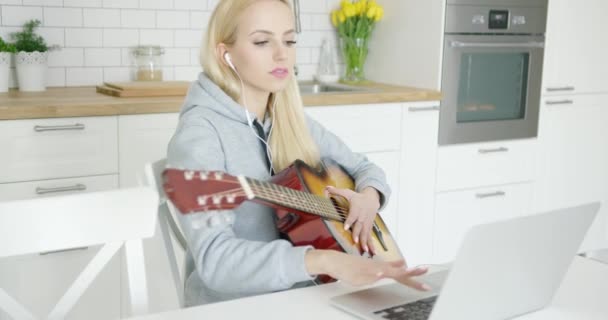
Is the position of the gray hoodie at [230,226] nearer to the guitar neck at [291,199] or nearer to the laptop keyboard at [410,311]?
the guitar neck at [291,199]

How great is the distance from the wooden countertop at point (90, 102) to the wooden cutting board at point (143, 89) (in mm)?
35

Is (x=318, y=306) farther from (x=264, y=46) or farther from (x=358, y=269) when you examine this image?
(x=264, y=46)

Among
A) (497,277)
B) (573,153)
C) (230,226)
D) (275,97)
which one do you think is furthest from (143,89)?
(573,153)

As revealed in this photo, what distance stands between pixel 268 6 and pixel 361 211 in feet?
1.76

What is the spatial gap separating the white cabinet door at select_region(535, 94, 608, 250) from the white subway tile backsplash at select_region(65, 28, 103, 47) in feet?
7.01

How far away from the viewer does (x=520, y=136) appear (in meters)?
3.84

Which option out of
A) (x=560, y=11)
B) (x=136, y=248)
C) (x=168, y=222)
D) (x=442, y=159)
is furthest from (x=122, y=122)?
(x=560, y=11)

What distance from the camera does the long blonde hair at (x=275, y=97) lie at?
190cm

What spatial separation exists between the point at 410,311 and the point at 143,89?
189 centimetres

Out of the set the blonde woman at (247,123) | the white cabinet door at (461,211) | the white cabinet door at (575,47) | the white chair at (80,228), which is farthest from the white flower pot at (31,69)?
the white cabinet door at (575,47)

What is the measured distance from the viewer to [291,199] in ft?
4.69

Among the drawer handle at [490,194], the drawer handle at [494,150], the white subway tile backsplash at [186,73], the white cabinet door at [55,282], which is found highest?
the white subway tile backsplash at [186,73]

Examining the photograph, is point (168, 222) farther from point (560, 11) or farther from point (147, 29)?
point (560, 11)

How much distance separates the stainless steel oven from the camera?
3.58 meters
